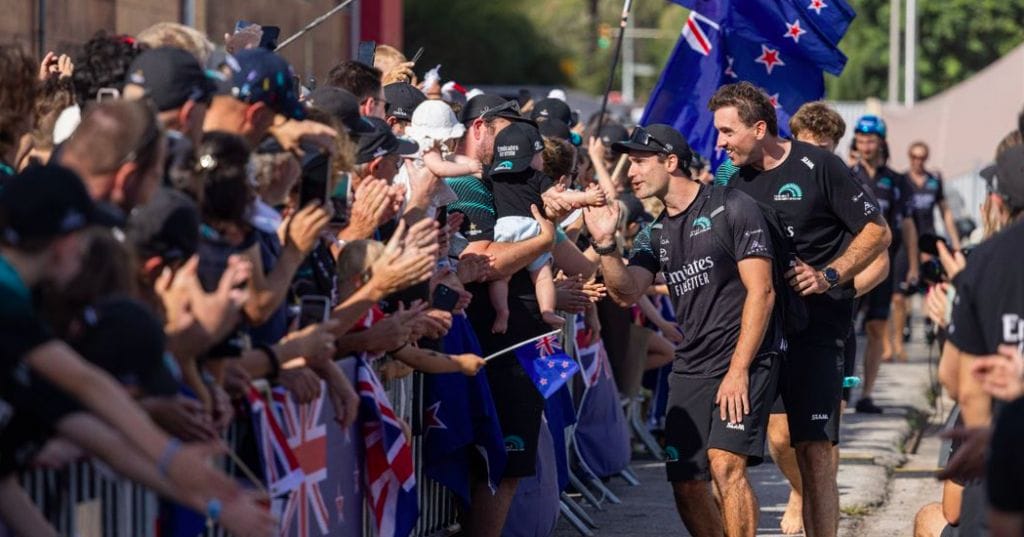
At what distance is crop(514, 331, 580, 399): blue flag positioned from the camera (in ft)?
27.2

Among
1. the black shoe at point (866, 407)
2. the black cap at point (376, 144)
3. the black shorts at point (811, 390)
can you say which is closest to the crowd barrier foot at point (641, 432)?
the black shoe at point (866, 407)

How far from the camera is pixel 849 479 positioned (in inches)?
450

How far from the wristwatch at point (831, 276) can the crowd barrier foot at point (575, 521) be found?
189 centimetres

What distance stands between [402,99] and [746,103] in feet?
5.83

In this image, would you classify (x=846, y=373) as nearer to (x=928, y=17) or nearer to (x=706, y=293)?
(x=706, y=293)

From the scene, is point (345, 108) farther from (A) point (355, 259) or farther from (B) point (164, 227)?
(B) point (164, 227)

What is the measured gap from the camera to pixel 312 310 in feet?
20.0

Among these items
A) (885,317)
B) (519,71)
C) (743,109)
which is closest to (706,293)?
(743,109)

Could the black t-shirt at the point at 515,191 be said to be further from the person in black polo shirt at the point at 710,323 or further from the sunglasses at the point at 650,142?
the sunglasses at the point at 650,142

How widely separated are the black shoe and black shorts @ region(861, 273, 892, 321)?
0.87 meters

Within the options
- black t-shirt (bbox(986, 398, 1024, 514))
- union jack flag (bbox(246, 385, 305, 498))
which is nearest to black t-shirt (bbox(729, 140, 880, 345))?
union jack flag (bbox(246, 385, 305, 498))

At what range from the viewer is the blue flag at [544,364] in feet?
27.2

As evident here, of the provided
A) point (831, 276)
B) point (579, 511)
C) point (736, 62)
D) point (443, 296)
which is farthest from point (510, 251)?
point (736, 62)

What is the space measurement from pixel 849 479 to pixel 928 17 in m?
56.5
